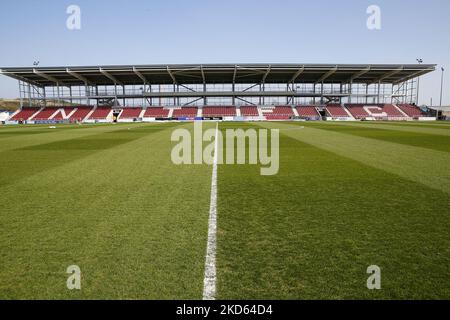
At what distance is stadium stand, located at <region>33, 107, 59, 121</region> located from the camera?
6057 cm

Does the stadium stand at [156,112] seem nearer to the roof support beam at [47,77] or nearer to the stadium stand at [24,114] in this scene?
the roof support beam at [47,77]

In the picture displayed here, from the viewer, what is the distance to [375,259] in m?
3.37

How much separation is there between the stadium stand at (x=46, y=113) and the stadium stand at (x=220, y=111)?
31.1 metres

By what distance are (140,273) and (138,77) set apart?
210ft

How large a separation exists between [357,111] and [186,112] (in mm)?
35423

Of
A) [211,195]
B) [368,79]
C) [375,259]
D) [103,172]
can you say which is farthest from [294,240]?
[368,79]

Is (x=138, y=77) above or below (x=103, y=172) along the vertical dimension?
above

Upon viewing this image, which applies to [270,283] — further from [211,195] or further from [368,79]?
[368,79]

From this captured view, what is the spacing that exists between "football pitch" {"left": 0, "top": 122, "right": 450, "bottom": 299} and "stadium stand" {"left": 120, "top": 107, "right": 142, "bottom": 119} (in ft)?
187

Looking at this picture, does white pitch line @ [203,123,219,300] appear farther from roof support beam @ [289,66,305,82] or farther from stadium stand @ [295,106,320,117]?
stadium stand @ [295,106,320,117]

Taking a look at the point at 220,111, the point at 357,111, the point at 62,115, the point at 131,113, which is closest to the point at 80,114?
the point at 62,115

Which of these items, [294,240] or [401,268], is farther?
[294,240]

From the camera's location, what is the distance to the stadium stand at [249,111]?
206ft

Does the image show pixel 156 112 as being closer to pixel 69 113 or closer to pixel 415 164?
pixel 69 113
